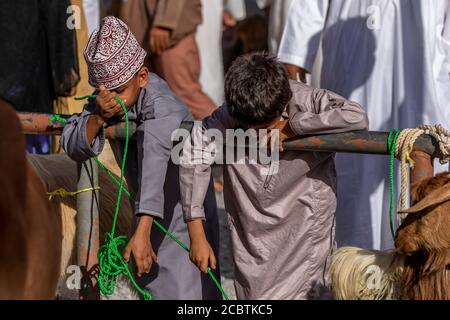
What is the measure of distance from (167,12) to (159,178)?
331 cm

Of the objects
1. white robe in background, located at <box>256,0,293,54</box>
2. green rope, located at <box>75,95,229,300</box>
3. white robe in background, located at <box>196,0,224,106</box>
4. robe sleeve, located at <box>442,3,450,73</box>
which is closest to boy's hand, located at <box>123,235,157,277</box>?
green rope, located at <box>75,95,229,300</box>

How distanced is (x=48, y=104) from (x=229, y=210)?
7.69 feet

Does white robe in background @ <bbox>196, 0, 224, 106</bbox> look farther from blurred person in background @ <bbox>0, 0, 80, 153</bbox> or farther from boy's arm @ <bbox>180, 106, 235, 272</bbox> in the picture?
boy's arm @ <bbox>180, 106, 235, 272</bbox>

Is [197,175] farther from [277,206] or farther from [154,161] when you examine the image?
[277,206]

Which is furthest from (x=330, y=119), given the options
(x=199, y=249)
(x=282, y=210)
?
(x=199, y=249)

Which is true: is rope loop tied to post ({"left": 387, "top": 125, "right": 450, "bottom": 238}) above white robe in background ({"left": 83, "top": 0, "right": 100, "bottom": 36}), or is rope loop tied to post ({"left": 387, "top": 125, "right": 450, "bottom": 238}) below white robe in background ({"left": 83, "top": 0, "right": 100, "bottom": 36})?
below

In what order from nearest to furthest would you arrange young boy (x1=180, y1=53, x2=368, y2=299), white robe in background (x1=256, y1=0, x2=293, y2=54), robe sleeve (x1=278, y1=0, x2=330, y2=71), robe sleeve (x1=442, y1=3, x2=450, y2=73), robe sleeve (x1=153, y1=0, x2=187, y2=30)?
young boy (x1=180, y1=53, x2=368, y2=299) → robe sleeve (x1=442, y1=3, x2=450, y2=73) → robe sleeve (x1=278, y1=0, x2=330, y2=71) → white robe in background (x1=256, y1=0, x2=293, y2=54) → robe sleeve (x1=153, y1=0, x2=187, y2=30)

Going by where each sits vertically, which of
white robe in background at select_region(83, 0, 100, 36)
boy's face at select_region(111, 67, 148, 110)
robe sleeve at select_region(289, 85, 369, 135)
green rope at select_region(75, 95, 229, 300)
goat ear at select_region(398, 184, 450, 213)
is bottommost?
green rope at select_region(75, 95, 229, 300)

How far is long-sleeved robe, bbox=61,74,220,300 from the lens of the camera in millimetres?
3799

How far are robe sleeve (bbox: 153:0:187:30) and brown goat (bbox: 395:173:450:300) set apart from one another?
12.5 ft

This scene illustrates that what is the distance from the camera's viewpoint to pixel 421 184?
335 centimetres

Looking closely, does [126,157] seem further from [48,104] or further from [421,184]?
[48,104]

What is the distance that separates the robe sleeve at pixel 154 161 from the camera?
377 centimetres
